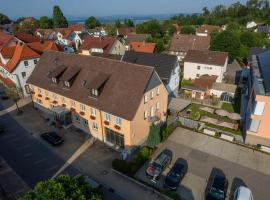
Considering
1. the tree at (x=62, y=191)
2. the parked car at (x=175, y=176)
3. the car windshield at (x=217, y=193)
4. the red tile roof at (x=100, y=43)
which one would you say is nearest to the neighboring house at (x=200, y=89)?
the parked car at (x=175, y=176)

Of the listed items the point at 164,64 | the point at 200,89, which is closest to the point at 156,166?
the point at 164,64

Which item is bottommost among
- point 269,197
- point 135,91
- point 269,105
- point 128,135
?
point 269,197

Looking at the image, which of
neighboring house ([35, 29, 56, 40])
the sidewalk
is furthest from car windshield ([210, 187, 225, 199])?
neighboring house ([35, 29, 56, 40])

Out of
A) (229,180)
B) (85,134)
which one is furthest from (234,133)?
(85,134)

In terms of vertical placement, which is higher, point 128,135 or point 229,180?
point 128,135

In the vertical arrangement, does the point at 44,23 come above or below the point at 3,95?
above

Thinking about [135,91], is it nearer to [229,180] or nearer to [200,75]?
[229,180]

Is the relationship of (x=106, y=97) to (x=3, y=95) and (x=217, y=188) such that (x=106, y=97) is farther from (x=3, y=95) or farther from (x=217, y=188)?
(x=3, y=95)
